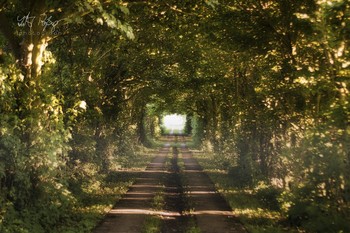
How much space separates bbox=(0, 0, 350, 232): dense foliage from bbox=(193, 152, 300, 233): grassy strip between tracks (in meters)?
0.58

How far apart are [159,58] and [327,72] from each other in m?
14.7

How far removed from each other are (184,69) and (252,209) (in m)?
13.7

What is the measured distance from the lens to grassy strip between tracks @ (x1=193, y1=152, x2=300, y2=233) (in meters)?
12.9

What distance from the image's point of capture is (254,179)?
21.6m

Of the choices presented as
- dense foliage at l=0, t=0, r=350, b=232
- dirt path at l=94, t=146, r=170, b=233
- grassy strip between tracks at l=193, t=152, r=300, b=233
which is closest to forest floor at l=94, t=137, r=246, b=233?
dirt path at l=94, t=146, r=170, b=233

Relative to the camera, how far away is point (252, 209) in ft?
52.5

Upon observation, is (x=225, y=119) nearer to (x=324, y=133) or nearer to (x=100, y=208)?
(x=100, y=208)

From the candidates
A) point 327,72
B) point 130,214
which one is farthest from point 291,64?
point 130,214
